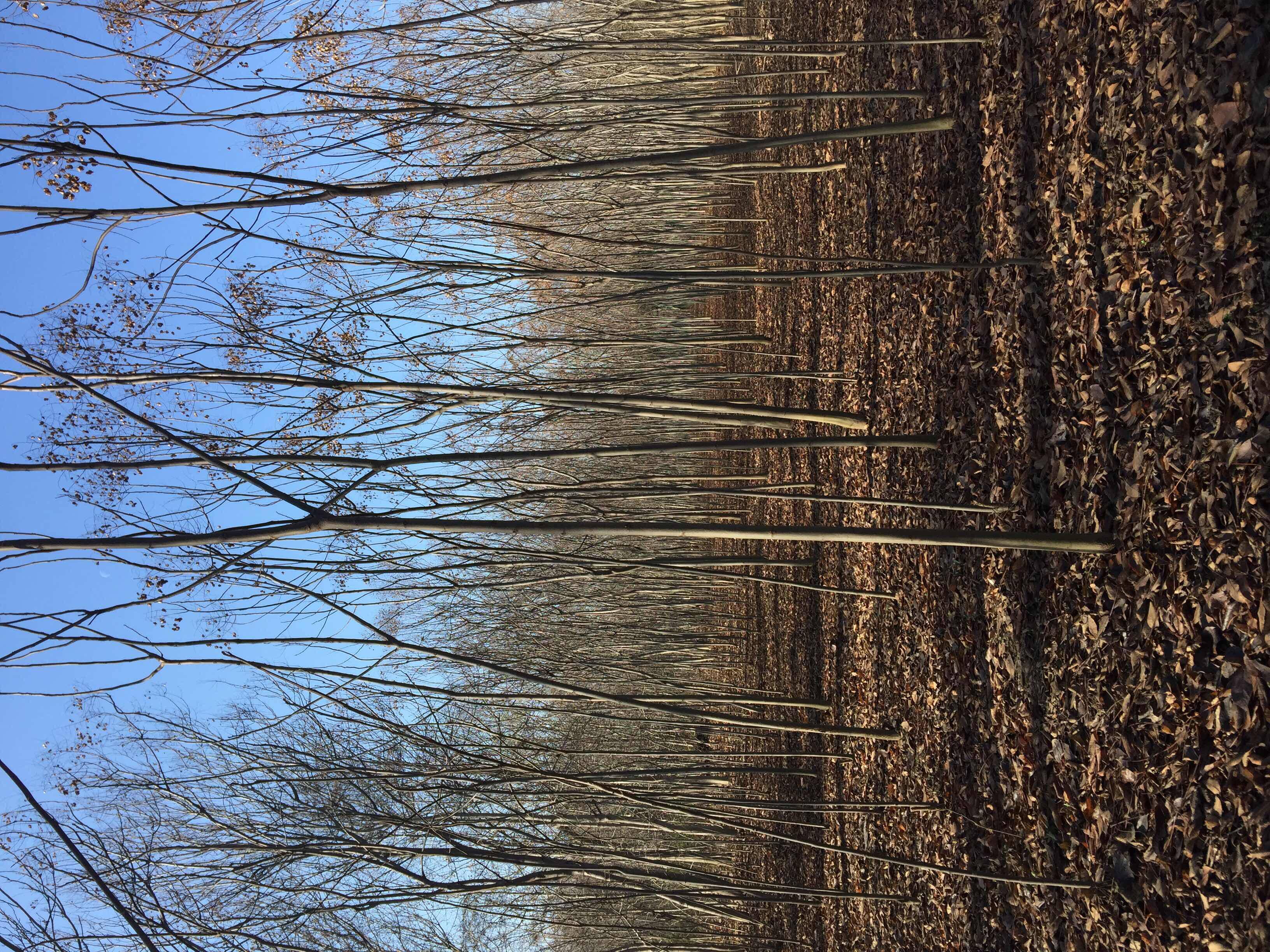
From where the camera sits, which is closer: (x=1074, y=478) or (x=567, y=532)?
(x=567, y=532)

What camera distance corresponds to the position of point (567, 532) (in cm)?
290

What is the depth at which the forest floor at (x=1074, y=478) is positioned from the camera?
2.60 m

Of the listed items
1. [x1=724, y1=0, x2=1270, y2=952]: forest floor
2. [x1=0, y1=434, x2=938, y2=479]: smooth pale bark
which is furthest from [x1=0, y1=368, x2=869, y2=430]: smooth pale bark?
[x1=724, y1=0, x2=1270, y2=952]: forest floor

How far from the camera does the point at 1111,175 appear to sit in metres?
3.21

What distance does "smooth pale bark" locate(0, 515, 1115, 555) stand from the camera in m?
2.59

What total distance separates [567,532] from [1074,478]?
2222 millimetres

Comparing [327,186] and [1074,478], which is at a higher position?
[327,186]

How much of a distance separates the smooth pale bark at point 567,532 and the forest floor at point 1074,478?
1.63ft

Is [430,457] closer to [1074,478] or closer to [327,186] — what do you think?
[327,186]

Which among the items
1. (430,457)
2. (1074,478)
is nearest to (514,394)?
(430,457)

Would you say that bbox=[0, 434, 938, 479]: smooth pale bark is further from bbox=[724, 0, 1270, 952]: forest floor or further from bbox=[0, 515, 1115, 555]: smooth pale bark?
bbox=[724, 0, 1270, 952]: forest floor

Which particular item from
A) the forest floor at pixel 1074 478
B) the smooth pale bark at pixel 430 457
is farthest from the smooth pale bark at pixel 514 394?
the forest floor at pixel 1074 478

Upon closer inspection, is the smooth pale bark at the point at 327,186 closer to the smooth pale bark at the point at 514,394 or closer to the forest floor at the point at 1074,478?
the smooth pale bark at the point at 514,394

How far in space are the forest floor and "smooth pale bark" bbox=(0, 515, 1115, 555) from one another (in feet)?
1.63
